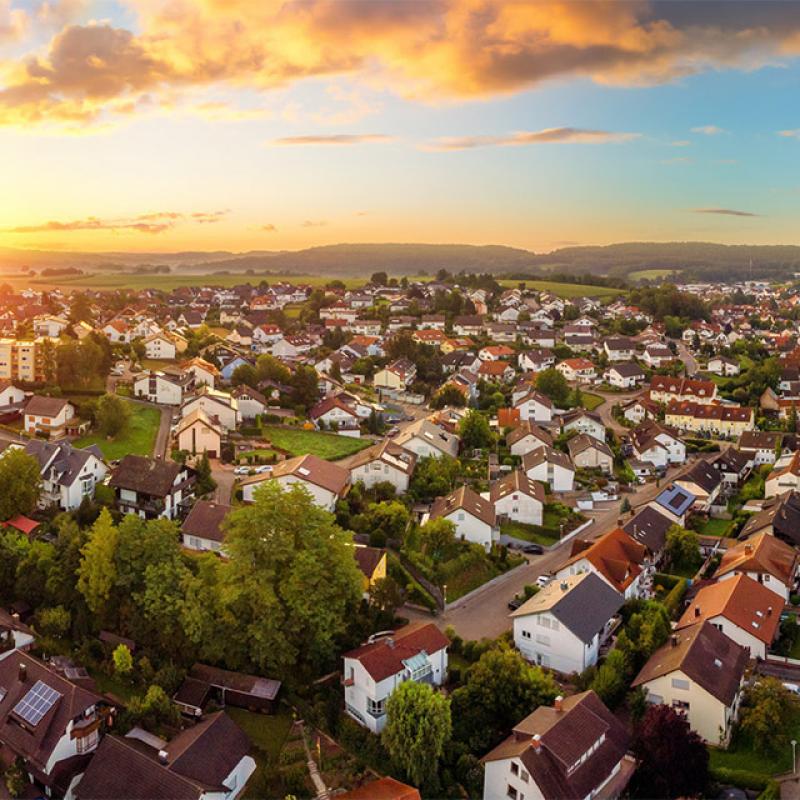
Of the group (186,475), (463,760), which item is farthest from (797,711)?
(186,475)

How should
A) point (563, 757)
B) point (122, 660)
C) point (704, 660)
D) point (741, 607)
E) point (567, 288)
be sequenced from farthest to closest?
point (567, 288)
point (741, 607)
point (122, 660)
point (704, 660)
point (563, 757)

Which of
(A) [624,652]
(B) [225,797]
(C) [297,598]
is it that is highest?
(C) [297,598]

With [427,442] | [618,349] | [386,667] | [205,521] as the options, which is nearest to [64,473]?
[205,521]

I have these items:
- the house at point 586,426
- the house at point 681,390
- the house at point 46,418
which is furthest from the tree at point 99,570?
the house at point 681,390

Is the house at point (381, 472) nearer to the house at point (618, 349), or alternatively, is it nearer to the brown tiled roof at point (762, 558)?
the brown tiled roof at point (762, 558)

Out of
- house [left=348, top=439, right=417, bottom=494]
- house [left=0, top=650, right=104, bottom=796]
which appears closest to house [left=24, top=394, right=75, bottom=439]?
house [left=348, top=439, right=417, bottom=494]

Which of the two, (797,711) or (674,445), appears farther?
(674,445)

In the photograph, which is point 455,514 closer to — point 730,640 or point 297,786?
point 730,640

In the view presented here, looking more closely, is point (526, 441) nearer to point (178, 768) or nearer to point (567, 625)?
point (567, 625)
